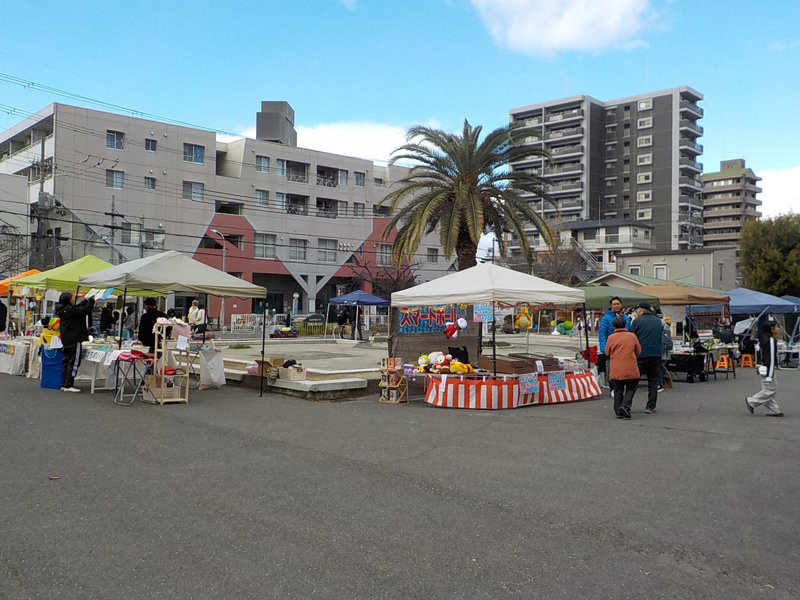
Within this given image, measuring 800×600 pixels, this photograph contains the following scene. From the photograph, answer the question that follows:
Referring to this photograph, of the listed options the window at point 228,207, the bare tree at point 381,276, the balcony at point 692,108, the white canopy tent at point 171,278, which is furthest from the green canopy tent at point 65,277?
the balcony at point 692,108

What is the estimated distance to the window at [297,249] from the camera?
54562 millimetres

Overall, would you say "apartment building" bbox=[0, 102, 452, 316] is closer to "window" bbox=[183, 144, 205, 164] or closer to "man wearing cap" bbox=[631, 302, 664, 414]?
"window" bbox=[183, 144, 205, 164]

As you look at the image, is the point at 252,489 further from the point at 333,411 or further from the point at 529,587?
the point at 333,411

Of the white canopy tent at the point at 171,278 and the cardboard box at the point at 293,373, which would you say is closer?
the white canopy tent at the point at 171,278

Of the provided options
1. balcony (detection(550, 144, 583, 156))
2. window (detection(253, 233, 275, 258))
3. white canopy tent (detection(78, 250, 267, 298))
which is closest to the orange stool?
white canopy tent (detection(78, 250, 267, 298))

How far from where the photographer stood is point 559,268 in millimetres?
50188

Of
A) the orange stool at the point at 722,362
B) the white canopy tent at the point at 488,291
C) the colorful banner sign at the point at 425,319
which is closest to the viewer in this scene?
the white canopy tent at the point at 488,291

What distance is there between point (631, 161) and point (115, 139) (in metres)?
64.6

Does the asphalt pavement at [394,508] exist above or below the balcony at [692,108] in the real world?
below

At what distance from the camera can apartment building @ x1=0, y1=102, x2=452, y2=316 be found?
4419cm

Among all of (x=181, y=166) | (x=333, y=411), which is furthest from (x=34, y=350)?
(x=181, y=166)

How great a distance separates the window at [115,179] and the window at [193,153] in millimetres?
→ 5038

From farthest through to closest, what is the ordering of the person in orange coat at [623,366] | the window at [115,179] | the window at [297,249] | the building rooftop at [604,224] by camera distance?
the building rooftop at [604,224] < the window at [297,249] < the window at [115,179] < the person in orange coat at [623,366]

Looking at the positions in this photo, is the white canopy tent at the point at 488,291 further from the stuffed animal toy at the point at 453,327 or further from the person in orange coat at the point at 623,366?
the person in orange coat at the point at 623,366
